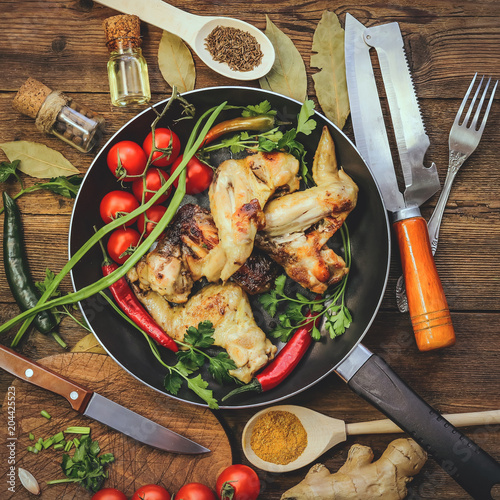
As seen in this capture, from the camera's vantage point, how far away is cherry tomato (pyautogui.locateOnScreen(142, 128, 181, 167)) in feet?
8.62

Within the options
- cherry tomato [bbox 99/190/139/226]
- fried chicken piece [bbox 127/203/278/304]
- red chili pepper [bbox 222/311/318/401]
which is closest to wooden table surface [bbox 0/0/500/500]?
red chili pepper [bbox 222/311/318/401]

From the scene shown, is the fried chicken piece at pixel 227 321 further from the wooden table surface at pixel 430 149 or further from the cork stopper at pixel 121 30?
the cork stopper at pixel 121 30

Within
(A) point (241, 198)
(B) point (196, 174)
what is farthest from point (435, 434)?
(B) point (196, 174)

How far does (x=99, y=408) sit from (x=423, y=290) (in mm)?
1912

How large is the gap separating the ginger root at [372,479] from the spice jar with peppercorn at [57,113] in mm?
2343

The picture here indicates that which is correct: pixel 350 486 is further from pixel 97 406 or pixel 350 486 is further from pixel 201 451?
pixel 97 406

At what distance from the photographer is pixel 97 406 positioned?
2.68 metres

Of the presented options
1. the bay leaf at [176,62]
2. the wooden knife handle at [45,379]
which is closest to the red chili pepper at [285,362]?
the wooden knife handle at [45,379]

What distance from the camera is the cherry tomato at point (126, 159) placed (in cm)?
259

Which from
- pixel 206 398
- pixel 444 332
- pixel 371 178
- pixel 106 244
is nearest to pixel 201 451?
pixel 206 398

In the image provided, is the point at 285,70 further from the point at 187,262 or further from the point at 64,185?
the point at 64,185

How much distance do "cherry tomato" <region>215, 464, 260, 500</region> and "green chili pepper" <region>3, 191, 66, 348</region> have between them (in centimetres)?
122

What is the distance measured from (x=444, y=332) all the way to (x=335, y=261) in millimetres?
695

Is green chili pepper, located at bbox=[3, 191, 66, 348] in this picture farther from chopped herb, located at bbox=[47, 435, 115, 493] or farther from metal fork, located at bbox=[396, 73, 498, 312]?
metal fork, located at bbox=[396, 73, 498, 312]
